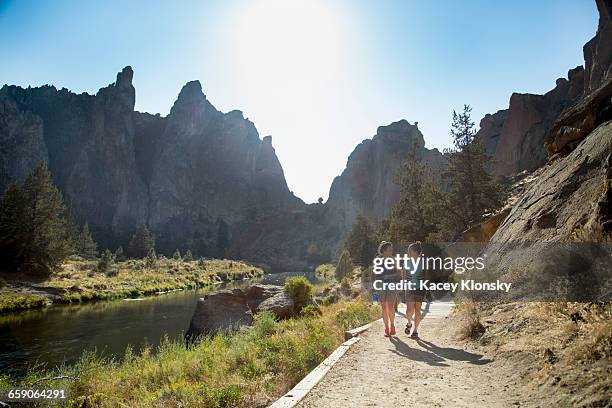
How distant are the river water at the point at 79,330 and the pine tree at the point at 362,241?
87.9 ft

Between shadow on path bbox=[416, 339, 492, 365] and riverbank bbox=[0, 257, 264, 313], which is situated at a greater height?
shadow on path bbox=[416, 339, 492, 365]

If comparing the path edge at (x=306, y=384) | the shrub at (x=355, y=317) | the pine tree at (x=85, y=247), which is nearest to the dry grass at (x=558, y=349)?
the path edge at (x=306, y=384)

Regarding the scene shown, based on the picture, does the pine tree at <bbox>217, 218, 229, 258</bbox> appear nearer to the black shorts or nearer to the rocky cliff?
the rocky cliff

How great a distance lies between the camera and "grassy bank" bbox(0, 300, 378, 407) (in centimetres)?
665

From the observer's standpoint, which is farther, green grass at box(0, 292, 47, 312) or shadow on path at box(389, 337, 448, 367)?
green grass at box(0, 292, 47, 312)

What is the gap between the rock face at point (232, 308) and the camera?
21.2 m

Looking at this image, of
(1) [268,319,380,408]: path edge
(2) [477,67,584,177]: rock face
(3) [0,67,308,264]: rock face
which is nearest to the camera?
(1) [268,319,380,408]: path edge

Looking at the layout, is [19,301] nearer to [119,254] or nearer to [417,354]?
[417,354]

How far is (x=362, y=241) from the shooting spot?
5506 cm

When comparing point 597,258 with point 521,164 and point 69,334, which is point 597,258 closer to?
point 69,334

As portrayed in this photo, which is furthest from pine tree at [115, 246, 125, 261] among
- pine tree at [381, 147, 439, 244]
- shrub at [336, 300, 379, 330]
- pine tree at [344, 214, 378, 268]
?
shrub at [336, 300, 379, 330]

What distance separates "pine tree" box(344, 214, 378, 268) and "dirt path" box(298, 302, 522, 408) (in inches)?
1758

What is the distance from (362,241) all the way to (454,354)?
4822cm

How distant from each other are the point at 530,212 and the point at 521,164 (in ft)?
218
